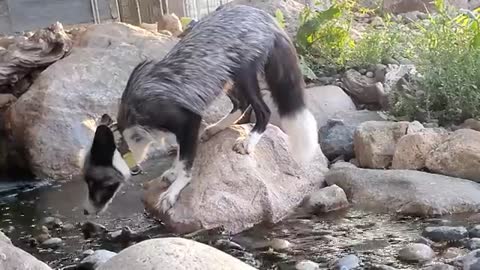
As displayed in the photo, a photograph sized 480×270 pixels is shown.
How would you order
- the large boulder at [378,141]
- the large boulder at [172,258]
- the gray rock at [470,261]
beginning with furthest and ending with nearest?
the large boulder at [378,141], the gray rock at [470,261], the large boulder at [172,258]

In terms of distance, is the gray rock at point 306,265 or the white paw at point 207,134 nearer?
the gray rock at point 306,265

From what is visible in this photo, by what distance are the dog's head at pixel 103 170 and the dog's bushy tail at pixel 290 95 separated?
3.13ft

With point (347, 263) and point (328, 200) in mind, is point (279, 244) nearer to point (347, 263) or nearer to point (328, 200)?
point (347, 263)

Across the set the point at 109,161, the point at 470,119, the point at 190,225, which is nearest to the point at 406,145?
the point at 470,119

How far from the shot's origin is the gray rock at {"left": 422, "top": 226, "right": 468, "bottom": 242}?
164 inches

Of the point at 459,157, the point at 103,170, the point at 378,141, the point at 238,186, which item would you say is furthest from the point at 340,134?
the point at 103,170

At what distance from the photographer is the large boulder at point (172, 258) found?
2.93m

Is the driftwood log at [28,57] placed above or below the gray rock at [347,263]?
above

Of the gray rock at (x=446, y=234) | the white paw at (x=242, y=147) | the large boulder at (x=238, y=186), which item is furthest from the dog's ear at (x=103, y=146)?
the gray rock at (x=446, y=234)

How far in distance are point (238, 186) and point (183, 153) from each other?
0.37 m

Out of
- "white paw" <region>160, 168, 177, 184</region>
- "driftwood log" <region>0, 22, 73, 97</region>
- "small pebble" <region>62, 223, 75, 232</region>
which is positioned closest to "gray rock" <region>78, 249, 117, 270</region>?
"small pebble" <region>62, 223, 75, 232</region>

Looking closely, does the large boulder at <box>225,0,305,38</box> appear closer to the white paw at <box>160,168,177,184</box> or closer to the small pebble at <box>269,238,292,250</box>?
the white paw at <box>160,168,177,184</box>

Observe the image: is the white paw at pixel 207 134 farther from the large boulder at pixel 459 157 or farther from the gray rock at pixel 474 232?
the gray rock at pixel 474 232

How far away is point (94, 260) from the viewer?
3.94 metres
